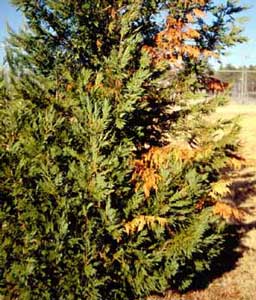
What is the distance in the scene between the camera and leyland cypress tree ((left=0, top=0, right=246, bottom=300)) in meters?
5.79

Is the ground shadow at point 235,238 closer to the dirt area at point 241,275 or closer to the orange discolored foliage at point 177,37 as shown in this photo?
the dirt area at point 241,275

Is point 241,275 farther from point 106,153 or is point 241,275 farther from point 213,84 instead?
point 106,153

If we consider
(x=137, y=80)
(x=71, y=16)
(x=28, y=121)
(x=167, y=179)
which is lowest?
(x=167, y=179)

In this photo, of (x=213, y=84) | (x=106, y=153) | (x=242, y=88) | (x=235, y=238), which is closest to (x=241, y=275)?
(x=235, y=238)

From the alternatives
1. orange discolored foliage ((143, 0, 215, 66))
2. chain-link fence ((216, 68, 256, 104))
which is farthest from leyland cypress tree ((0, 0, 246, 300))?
chain-link fence ((216, 68, 256, 104))

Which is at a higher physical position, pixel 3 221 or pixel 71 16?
pixel 71 16

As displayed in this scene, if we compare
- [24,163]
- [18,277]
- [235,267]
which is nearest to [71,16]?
[24,163]

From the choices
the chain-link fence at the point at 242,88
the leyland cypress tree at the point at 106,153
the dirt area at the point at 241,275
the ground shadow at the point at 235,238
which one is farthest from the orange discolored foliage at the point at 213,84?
the chain-link fence at the point at 242,88

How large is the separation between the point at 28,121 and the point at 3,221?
1.42 m

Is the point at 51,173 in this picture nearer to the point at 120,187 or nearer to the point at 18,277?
the point at 120,187

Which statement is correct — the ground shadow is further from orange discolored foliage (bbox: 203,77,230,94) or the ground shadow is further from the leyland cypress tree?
orange discolored foliage (bbox: 203,77,230,94)

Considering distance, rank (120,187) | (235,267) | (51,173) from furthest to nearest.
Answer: (235,267)
(120,187)
(51,173)

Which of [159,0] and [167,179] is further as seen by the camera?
[159,0]

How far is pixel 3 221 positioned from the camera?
5.89m
